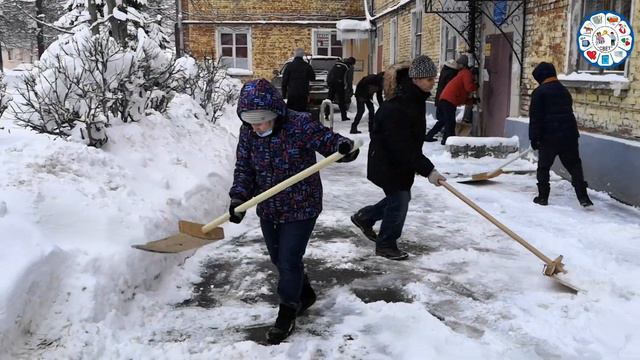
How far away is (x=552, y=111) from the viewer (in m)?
6.31

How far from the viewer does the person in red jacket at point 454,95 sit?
1048 cm

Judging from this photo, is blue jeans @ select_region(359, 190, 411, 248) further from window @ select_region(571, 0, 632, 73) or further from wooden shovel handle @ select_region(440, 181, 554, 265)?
window @ select_region(571, 0, 632, 73)

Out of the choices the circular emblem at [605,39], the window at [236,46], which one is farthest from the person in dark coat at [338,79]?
the window at [236,46]

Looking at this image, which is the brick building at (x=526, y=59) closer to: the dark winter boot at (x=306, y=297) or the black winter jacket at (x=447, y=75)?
the black winter jacket at (x=447, y=75)

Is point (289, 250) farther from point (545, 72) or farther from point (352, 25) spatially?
point (352, 25)

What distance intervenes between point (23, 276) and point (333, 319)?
1802 millimetres

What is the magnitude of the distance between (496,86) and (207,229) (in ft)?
27.5

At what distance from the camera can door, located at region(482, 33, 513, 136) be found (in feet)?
33.7

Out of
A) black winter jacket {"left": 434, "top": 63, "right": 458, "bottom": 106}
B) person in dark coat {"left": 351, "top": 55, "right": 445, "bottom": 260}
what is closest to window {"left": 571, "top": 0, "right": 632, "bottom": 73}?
black winter jacket {"left": 434, "top": 63, "right": 458, "bottom": 106}

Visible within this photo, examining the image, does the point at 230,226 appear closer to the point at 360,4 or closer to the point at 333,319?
the point at 333,319

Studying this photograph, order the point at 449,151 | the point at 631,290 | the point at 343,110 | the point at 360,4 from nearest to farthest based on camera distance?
1. the point at 631,290
2. the point at 449,151
3. the point at 343,110
4. the point at 360,4

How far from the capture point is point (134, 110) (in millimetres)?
5922

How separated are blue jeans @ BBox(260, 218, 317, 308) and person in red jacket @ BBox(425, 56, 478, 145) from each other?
7.36 metres

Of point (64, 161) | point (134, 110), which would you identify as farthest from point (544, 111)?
point (64, 161)
